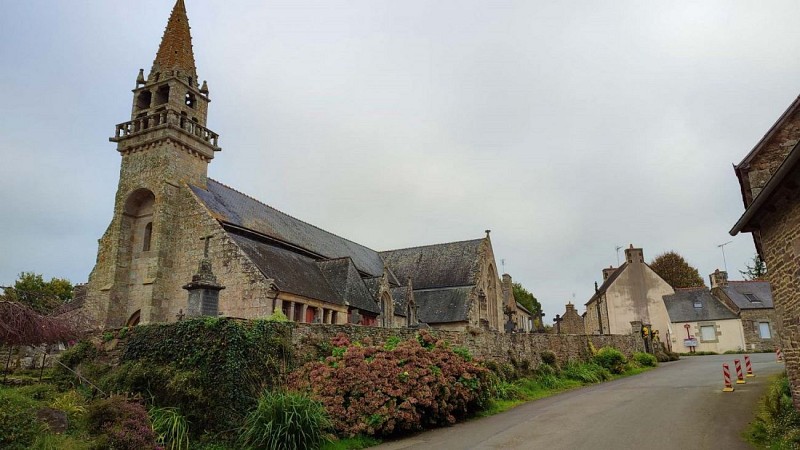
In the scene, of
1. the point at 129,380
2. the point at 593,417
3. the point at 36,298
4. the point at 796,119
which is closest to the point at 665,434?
the point at 593,417

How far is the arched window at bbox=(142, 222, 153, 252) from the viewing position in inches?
966

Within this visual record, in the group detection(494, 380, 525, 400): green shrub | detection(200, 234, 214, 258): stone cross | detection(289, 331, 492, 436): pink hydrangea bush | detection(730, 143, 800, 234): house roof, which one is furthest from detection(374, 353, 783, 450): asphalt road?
detection(200, 234, 214, 258): stone cross

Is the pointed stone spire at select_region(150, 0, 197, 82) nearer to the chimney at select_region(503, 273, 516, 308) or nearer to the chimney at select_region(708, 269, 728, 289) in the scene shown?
the chimney at select_region(503, 273, 516, 308)

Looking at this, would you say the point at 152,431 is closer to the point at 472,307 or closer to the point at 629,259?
the point at 472,307

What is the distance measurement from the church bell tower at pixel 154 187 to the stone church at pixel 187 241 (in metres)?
0.05

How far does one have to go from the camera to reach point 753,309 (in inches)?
1583

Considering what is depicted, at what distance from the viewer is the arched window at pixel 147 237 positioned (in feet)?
80.5

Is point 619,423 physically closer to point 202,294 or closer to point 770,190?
point 770,190

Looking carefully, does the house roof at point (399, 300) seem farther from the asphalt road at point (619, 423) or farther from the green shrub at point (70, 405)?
the green shrub at point (70, 405)

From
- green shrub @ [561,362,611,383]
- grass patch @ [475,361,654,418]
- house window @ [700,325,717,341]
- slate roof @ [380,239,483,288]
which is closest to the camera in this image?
grass patch @ [475,361,654,418]

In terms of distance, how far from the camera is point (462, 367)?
14703mm

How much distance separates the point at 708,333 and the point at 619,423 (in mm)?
35059

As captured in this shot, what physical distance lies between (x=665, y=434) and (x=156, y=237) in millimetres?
20919

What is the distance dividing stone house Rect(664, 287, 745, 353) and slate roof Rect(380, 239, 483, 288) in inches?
708
